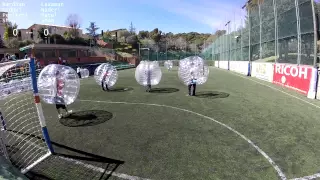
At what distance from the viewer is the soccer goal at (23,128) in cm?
632

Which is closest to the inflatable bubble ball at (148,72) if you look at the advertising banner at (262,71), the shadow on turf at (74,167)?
the shadow on turf at (74,167)

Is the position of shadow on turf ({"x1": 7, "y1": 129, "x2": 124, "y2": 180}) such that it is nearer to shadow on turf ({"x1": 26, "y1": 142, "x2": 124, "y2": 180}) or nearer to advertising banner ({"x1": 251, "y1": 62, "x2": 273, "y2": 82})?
shadow on turf ({"x1": 26, "y1": 142, "x2": 124, "y2": 180})

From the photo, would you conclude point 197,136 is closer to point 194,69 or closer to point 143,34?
point 194,69

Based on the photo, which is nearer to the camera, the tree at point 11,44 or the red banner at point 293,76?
the red banner at point 293,76

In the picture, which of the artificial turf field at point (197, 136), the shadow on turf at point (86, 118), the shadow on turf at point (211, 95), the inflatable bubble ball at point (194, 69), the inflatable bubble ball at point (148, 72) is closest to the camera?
the artificial turf field at point (197, 136)

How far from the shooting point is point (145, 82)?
1616 centimetres

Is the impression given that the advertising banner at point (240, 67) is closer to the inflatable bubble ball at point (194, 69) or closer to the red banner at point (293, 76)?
the red banner at point (293, 76)

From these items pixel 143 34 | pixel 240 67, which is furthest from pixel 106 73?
pixel 143 34

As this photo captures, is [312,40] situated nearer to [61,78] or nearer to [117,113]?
[117,113]

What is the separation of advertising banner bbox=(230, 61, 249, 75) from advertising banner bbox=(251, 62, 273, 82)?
84.0 inches

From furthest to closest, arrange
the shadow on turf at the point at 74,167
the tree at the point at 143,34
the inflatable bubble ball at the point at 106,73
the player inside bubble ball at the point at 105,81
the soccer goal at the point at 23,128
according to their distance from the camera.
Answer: the tree at the point at 143,34, the player inside bubble ball at the point at 105,81, the inflatable bubble ball at the point at 106,73, the soccer goal at the point at 23,128, the shadow on turf at the point at 74,167

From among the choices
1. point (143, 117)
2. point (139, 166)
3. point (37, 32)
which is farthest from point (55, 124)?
point (37, 32)

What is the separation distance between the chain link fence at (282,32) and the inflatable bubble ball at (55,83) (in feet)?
40.2

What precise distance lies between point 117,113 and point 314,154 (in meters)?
6.93
